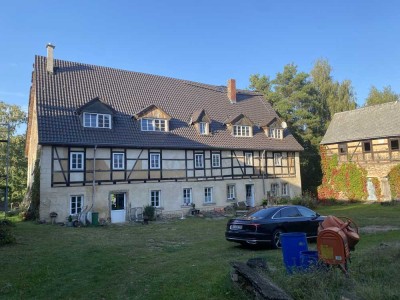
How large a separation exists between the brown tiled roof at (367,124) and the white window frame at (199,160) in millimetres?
16208

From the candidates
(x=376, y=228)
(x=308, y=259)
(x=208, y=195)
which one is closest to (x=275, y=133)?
(x=208, y=195)

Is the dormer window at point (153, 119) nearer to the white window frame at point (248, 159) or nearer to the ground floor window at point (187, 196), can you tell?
the ground floor window at point (187, 196)

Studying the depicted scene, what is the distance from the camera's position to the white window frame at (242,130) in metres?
29.7

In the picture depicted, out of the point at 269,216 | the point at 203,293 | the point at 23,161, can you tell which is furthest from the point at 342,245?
the point at 23,161

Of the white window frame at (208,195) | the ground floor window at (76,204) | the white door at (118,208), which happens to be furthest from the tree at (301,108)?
the ground floor window at (76,204)

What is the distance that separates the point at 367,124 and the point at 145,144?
2282 centimetres

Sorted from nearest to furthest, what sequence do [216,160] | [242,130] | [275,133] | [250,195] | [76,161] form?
[76,161] → [216,160] → [250,195] → [242,130] → [275,133]

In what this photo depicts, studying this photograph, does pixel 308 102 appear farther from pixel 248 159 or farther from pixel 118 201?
pixel 118 201

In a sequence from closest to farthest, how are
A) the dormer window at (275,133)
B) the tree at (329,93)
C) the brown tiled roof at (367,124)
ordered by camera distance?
the brown tiled roof at (367,124) < the dormer window at (275,133) < the tree at (329,93)

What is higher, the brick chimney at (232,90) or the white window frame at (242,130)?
the brick chimney at (232,90)

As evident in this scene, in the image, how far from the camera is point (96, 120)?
75.3 ft

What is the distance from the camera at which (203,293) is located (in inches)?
249

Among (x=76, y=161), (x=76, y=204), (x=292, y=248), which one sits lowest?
(x=292, y=248)

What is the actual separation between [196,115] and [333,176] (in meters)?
17.0
